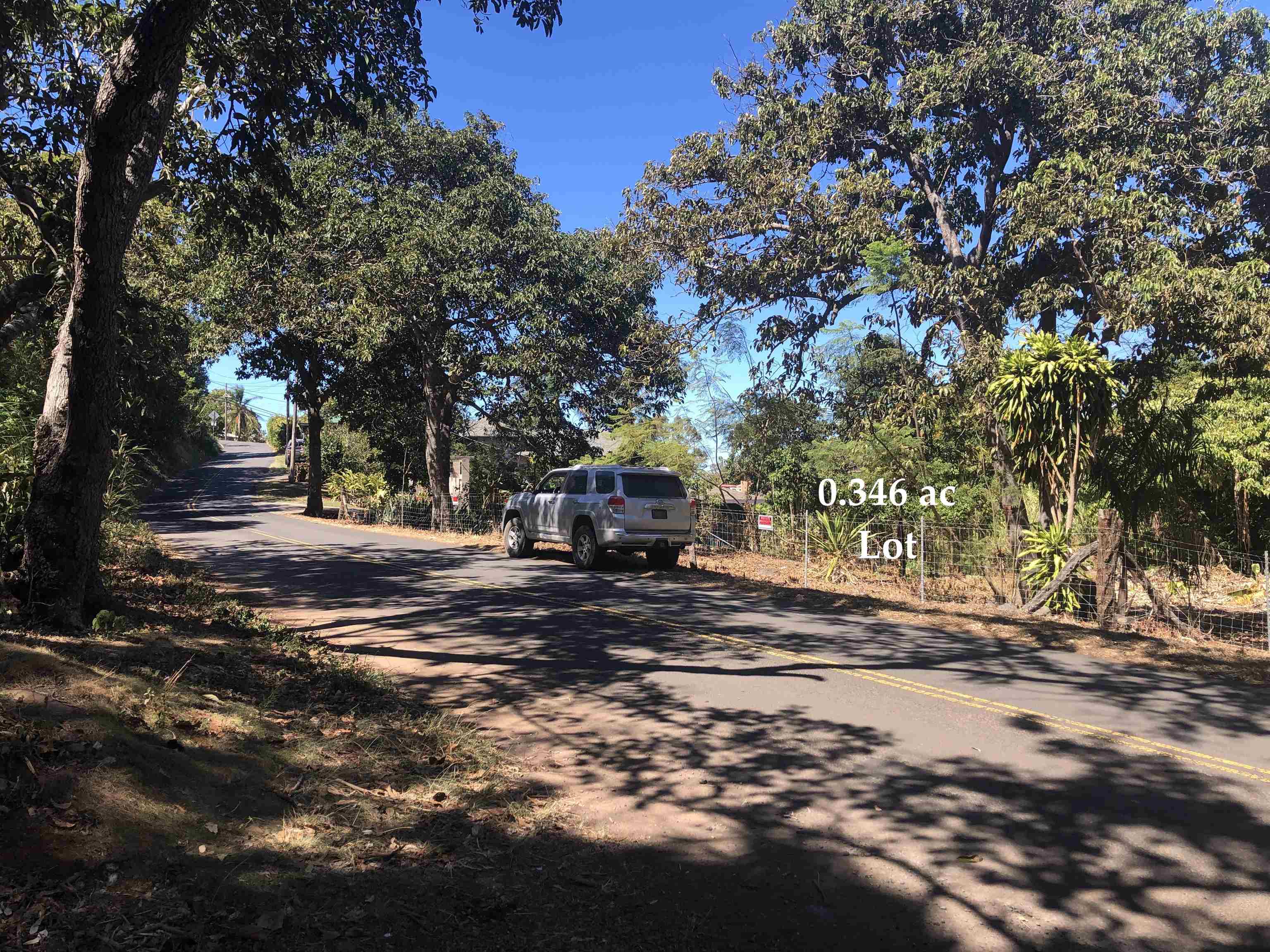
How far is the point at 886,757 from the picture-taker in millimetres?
5484

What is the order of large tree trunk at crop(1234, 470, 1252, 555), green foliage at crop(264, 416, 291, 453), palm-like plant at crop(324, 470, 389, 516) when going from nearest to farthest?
large tree trunk at crop(1234, 470, 1252, 555) → palm-like plant at crop(324, 470, 389, 516) → green foliage at crop(264, 416, 291, 453)

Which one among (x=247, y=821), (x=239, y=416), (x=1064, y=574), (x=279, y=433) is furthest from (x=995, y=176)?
(x=239, y=416)

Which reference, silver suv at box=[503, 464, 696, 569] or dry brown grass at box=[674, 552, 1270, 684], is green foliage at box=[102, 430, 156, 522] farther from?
dry brown grass at box=[674, 552, 1270, 684]

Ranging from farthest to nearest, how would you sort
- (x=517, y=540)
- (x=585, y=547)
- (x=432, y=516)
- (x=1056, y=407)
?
(x=432, y=516)
(x=517, y=540)
(x=585, y=547)
(x=1056, y=407)

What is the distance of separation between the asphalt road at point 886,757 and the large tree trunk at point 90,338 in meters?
2.81

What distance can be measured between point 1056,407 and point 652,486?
7.05 metres

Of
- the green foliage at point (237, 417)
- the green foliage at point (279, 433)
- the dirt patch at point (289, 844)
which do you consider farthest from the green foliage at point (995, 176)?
the green foliage at point (237, 417)

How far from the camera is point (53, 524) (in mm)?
6203

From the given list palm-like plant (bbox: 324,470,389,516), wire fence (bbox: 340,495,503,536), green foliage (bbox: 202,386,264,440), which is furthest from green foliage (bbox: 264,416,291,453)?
wire fence (bbox: 340,495,503,536)

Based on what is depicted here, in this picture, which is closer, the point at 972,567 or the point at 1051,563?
the point at 1051,563

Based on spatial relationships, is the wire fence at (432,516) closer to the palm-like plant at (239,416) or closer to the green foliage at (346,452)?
the green foliage at (346,452)

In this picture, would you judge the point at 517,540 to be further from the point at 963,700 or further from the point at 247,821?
the point at 247,821

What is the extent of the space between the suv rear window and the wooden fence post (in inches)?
285

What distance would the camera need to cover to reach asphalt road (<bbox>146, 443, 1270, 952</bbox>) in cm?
369
